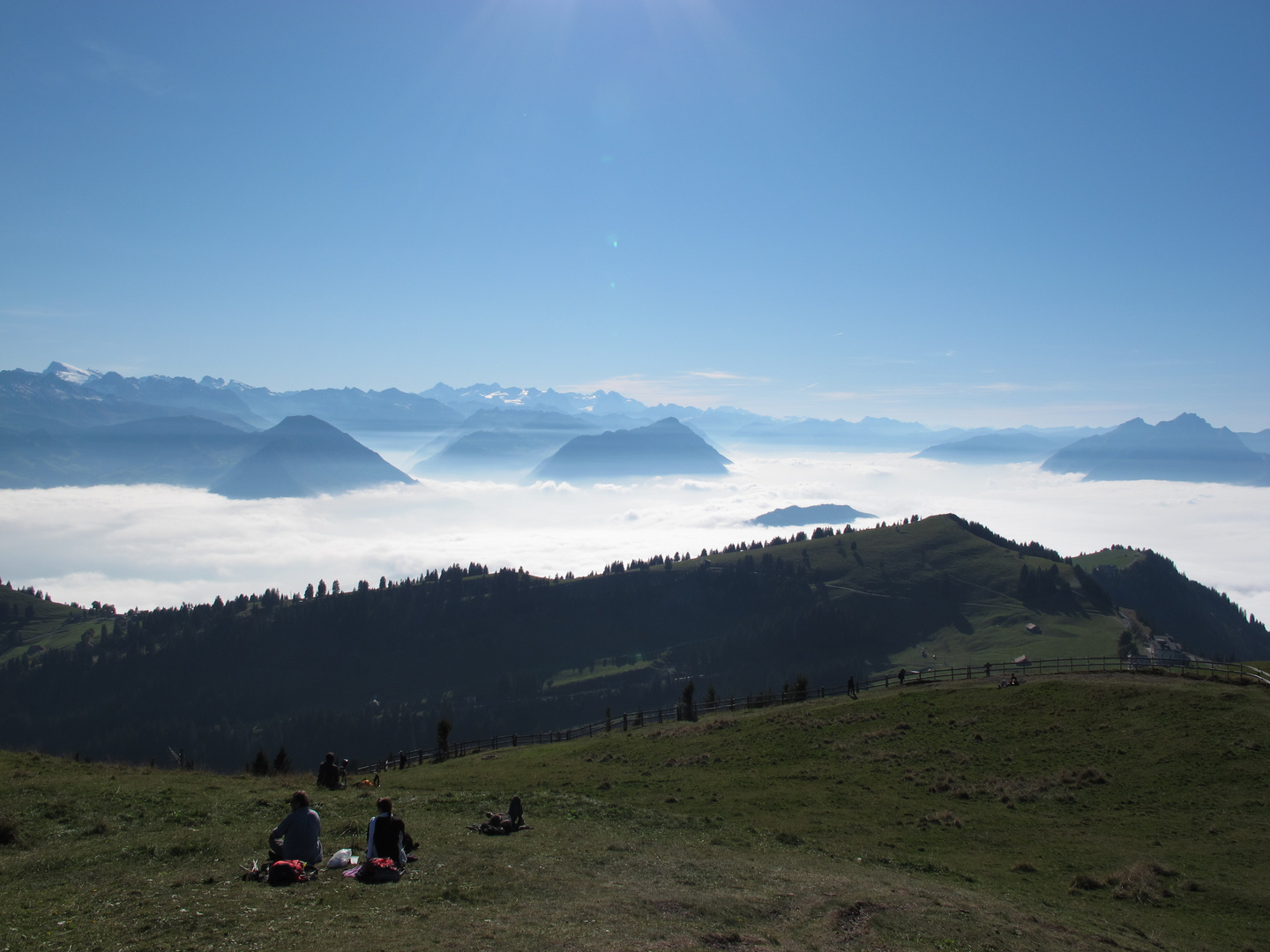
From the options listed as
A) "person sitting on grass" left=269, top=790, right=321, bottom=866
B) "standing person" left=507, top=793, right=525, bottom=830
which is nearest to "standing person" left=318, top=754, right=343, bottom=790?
"standing person" left=507, top=793, right=525, bottom=830

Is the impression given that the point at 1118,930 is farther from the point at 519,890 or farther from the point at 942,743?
the point at 942,743

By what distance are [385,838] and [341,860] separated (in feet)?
4.21

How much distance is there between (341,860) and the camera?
18.2m

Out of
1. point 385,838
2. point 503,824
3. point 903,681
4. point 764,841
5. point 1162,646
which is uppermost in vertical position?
point 385,838

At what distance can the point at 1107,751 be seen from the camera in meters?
38.2

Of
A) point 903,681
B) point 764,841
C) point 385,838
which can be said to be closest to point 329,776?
point 385,838

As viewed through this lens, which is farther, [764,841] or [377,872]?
[764,841]

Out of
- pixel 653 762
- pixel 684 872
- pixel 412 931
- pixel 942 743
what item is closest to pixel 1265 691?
pixel 942 743

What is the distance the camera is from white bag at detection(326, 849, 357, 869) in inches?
714

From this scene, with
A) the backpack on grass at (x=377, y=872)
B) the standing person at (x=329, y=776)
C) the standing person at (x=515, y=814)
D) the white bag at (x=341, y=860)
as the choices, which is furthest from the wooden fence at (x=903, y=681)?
the backpack on grass at (x=377, y=872)

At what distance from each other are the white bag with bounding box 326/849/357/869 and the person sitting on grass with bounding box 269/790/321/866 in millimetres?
340

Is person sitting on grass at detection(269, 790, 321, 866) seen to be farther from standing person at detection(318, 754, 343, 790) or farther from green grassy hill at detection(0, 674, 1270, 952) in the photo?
standing person at detection(318, 754, 343, 790)

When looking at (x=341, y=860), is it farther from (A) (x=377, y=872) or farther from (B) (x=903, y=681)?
(B) (x=903, y=681)

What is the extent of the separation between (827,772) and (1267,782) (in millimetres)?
21195
